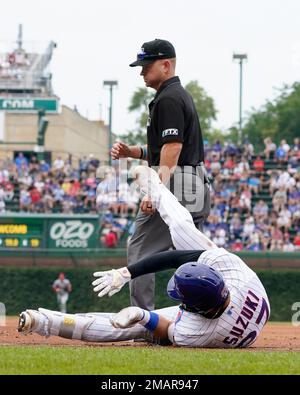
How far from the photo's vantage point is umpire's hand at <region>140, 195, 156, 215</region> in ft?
25.8

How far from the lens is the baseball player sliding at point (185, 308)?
700 centimetres

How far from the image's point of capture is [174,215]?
24.6 ft

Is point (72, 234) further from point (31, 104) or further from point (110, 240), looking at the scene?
point (31, 104)

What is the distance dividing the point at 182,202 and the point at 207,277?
1.43 m

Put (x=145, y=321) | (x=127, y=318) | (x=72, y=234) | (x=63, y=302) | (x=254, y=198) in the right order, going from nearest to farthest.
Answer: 1. (x=127, y=318)
2. (x=145, y=321)
3. (x=63, y=302)
4. (x=72, y=234)
5. (x=254, y=198)

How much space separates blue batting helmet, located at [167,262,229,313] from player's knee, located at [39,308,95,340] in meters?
0.83

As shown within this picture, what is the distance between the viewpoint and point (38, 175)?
2872 centimetres

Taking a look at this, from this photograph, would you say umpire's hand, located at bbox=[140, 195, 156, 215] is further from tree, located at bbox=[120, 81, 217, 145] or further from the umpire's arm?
tree, located at bbox=[120, 81, 217, 145]

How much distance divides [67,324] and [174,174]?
1.63m

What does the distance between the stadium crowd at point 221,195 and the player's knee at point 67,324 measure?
14.9 meters

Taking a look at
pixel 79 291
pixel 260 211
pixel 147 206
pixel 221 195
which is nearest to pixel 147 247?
pixel 147 206
